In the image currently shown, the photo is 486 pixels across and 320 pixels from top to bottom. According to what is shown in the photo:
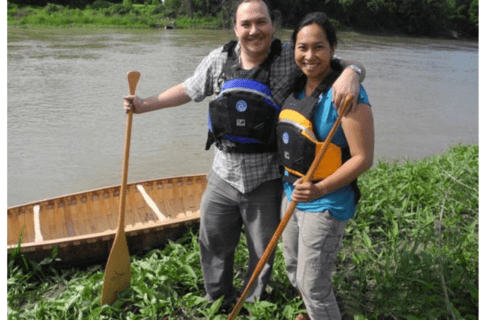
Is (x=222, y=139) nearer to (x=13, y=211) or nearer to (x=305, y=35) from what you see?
(x=305, y=35)

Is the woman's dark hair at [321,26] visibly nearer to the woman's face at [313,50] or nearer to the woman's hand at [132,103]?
the woman's face at [313,50]

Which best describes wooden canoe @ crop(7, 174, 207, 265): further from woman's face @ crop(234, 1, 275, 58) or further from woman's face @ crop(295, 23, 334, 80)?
woman's face @ crop(295, 23, 334, 80)

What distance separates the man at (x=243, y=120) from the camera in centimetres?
228

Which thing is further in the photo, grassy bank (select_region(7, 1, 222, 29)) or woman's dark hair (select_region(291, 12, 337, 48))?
grassy bank (select_region(7, 1, 222, 29))

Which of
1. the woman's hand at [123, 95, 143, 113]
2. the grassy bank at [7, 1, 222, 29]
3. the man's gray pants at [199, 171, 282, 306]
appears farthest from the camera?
the grassy bank at [7, 1, 222, 29]

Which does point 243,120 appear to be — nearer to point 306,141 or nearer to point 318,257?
point 306,141

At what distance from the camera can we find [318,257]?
6.81 ft

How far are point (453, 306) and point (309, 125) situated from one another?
1337mm

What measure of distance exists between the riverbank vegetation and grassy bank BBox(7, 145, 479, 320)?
27.5 m

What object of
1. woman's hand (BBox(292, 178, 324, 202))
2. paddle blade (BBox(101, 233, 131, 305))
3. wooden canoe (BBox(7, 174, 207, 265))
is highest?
woman's hand (BBox(292, 178, 324, 202))

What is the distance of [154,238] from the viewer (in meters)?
3.79

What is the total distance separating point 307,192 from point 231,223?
0.69 metres

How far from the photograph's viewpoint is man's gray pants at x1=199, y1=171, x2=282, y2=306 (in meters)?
2.41

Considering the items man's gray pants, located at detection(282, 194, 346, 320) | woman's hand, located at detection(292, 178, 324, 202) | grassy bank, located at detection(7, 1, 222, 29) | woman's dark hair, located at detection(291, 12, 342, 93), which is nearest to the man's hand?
woman's dark hair, located at detection(291, 12, 342, 93)
